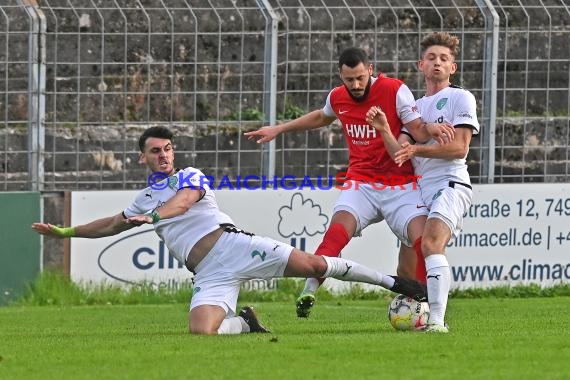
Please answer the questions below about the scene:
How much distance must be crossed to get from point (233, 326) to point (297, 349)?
1.70 metres

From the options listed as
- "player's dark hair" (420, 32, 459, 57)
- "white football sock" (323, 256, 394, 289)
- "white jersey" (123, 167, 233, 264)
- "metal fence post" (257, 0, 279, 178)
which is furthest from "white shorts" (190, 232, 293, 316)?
"metal fence post" (257, 0, 279, 178)

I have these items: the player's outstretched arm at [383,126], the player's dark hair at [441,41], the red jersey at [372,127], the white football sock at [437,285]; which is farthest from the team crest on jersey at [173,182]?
the player's dark hair at [441,41]

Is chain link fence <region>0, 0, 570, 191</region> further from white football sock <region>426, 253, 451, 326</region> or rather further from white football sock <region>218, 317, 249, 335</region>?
white football sock <region>426, 253, 451, 326</region>

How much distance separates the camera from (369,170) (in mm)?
11867

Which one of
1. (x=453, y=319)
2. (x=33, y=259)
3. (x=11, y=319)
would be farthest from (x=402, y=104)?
(x=33, y=259)

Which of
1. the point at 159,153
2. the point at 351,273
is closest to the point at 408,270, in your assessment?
the point at 351,273

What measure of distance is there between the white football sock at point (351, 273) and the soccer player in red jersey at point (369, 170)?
9 cm

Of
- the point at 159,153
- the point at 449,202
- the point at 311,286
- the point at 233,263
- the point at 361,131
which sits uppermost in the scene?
the point at 361,131

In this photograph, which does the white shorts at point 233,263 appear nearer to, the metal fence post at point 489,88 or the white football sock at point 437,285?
the white football sock at point 437,285

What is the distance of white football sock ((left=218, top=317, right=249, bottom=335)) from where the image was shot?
11.4 meters

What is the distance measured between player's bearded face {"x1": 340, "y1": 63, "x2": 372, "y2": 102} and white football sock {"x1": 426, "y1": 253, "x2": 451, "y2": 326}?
1.43 m

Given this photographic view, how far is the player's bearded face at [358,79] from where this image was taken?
1148cm

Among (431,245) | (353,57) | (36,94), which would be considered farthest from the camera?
(36,94)

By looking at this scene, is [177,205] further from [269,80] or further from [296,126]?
[269,80]
